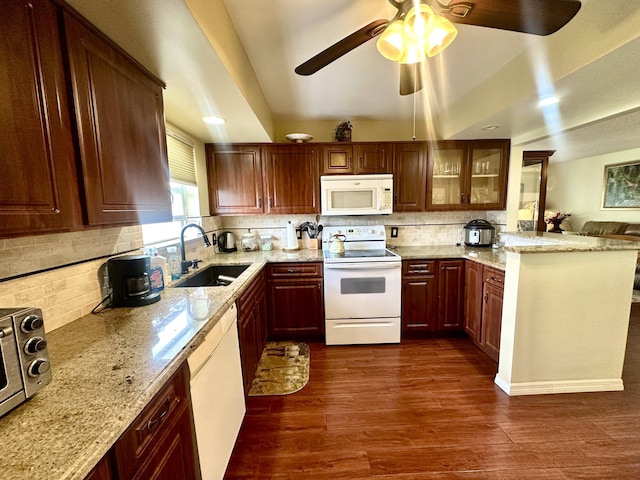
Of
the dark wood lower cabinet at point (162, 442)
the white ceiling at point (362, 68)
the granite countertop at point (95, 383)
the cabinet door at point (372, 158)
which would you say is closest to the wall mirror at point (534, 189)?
the white ceiling at point (362, 68)

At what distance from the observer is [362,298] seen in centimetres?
263

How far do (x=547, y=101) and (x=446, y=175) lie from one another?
3.84 feet

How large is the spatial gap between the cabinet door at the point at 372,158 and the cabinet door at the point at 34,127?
7.90 feet

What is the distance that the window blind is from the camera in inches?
86.4

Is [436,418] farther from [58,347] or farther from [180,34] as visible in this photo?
[180,34]

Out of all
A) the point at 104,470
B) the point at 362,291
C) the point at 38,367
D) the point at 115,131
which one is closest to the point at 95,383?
the point at 38,367

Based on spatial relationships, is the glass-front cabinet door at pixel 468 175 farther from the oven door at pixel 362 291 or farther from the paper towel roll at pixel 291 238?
the paper towel roll at pixel 291 238

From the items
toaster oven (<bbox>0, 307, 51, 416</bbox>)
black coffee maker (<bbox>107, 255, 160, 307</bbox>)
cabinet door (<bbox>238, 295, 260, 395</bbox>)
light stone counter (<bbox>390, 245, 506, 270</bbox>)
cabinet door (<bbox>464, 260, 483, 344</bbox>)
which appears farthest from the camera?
cabinet door (<bbox>464, 260, 483, 344</bbox>)

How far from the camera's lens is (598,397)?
6.32ft

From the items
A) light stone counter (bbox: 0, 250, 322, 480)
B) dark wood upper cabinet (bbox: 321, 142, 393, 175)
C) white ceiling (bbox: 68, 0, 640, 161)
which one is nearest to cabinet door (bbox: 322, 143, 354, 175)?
dark wood upper cabinet (bbox: 321, 142, 393, 175)

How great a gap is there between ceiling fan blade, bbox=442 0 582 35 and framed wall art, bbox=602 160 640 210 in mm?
5829

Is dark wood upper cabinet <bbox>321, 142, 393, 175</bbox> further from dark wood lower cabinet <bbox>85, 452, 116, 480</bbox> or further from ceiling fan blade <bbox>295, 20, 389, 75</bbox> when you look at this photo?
dark wood lower cabinet <bbox>85, 452, 116, 480</bbox>

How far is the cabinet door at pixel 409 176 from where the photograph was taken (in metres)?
2.90

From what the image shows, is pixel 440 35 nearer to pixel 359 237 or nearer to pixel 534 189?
pixel 359 237
